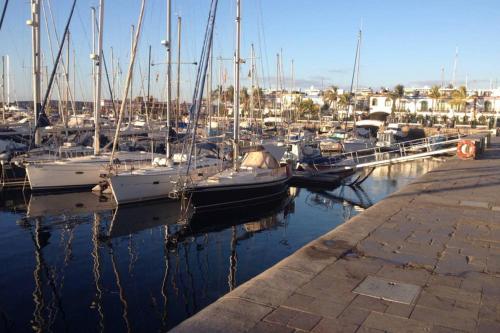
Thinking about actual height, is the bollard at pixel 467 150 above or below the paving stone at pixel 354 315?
above

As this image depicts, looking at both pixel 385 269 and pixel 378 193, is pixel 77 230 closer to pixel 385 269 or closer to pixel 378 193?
pixel 385 269

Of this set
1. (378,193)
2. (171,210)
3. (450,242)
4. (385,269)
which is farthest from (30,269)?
(378,193)

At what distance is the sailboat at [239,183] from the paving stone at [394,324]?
14082 mm

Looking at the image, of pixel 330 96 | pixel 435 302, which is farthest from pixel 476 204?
pixel 330 96

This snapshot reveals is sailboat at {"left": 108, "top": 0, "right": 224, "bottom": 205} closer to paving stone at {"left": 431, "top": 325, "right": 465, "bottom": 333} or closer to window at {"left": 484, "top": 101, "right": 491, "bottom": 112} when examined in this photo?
paving stone at {"left": 431, "top": 325, "right": 465, "bottom": 333}

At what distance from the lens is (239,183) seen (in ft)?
66.8

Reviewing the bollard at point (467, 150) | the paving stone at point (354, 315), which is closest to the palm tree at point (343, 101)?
the bollard at point (467, 150)

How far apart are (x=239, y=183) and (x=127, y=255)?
752 centimetres

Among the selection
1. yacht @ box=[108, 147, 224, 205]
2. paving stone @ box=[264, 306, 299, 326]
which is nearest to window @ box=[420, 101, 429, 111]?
yacht @ box=[108, 147, 224, 205]

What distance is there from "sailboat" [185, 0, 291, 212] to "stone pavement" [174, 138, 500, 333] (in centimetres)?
924

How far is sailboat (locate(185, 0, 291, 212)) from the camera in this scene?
63.6 feet

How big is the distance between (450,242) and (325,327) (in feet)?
15.6

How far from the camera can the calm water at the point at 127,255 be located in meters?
9.64

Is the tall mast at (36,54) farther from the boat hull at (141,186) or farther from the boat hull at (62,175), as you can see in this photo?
the boat hull at (141,186)
